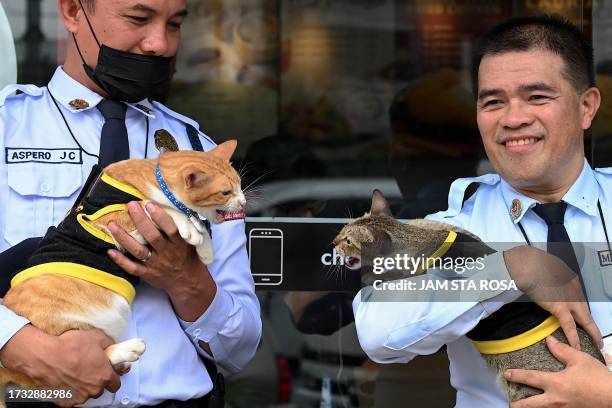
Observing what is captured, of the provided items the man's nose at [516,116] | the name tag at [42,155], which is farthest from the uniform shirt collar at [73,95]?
the man's nose at [516,116]

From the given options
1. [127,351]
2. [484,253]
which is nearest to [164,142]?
[127,351]

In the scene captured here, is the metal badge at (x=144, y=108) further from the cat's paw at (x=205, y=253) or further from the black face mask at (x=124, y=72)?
the cat's paw at (x=205, y=253)

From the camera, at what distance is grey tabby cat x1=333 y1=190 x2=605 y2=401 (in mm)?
2297

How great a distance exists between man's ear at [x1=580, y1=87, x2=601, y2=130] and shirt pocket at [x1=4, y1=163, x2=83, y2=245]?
1.37m

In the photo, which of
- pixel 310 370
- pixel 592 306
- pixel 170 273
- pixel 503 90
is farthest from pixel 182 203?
pixel 310 370

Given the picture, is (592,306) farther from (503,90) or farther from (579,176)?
(503,90)

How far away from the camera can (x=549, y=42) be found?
2568 millimetres

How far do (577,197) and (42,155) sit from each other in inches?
55.4

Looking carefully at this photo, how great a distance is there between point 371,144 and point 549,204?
217cm

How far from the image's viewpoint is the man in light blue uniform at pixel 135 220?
212cm

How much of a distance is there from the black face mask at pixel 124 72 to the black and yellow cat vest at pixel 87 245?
313 mm

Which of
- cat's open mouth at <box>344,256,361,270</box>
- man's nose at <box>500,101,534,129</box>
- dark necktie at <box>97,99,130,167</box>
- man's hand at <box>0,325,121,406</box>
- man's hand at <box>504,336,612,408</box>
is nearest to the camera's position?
man's hand at <box>0,325,121,406</box>

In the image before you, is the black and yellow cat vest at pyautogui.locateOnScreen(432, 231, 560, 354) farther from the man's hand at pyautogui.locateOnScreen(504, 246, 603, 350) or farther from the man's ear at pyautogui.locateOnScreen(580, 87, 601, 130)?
the man's ear at pyautogui.locateOnScreen(580, 87, 601, 130)

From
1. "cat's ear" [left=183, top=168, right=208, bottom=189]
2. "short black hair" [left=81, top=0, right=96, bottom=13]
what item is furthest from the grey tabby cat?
"short black hair" [left=81, top=0, right=96, bottom=13]
